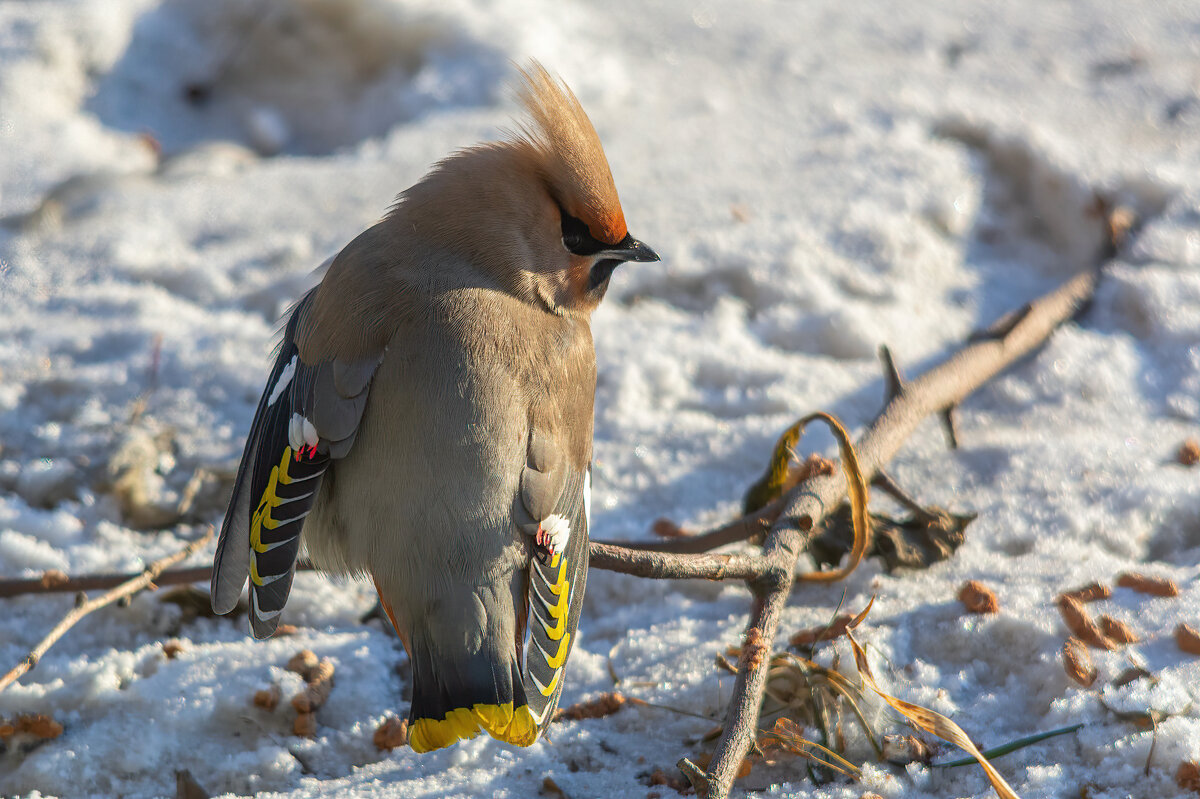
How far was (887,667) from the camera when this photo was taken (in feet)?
7.57

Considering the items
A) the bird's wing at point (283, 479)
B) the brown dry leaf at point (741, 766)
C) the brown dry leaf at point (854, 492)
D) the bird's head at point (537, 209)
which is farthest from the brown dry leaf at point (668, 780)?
the bird's head at point (537, 209)

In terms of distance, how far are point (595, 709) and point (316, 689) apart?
0.57m

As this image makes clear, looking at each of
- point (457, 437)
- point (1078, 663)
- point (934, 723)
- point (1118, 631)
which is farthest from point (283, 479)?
point (1118, 631)

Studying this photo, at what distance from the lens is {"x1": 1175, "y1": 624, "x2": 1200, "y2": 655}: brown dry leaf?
2.22 meters

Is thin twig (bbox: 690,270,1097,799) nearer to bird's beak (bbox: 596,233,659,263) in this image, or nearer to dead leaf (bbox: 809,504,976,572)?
dead leaf (bbox: 809,504,976,572)

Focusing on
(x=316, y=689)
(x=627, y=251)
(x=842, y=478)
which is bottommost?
(x=316, y=689)

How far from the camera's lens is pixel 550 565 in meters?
2.16

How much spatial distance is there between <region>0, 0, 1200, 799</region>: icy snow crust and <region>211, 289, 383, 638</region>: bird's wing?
1.03ft

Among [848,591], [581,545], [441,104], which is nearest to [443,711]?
[581,545]

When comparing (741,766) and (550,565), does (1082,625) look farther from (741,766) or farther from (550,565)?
(550,565)

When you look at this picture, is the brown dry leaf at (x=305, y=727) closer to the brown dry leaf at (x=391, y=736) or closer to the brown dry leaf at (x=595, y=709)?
the brown dry leaf at (x=391, y=736)

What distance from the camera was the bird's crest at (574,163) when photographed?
2.53m

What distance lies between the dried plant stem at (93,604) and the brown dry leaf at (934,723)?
4.62 feet

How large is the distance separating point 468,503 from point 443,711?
0.37 metres
